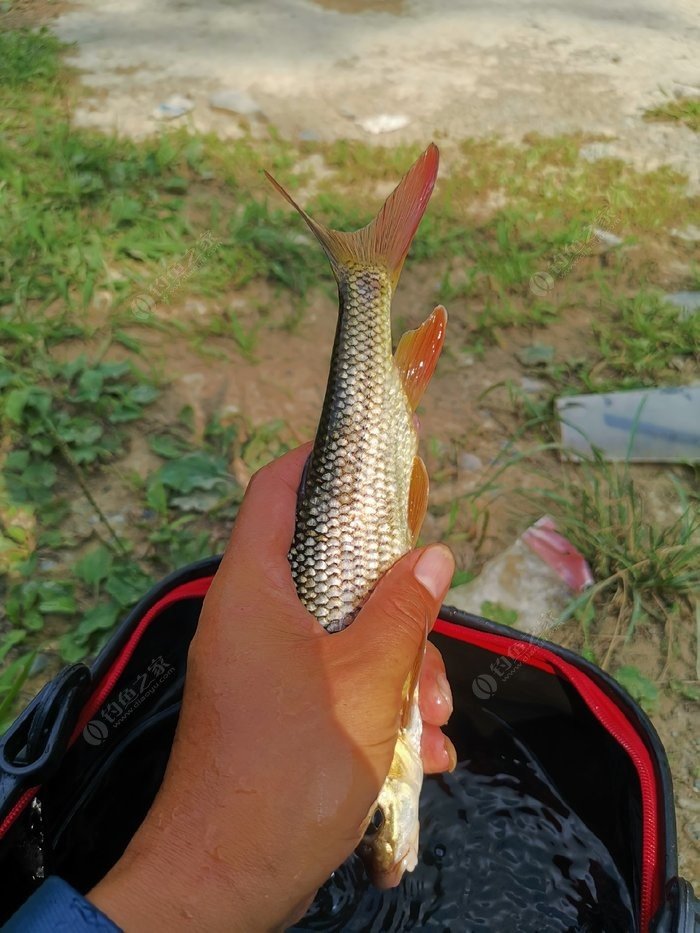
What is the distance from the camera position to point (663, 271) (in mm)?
4152

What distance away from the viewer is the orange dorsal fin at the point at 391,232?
6.82 feet

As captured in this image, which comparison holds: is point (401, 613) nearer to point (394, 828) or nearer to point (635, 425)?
point (394, 828)

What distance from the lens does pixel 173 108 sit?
5223mm

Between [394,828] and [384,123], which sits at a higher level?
[384,123]

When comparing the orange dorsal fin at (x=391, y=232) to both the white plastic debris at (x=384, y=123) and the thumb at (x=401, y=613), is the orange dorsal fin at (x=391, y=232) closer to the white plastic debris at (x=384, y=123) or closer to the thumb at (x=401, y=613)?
the thumb at (x=401, y=613)

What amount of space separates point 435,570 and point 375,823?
621mm

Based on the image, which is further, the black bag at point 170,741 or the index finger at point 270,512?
the index finger at point 270,512

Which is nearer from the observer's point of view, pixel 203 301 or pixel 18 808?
pixel 18 808

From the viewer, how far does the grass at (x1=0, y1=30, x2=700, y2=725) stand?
2.85 meters

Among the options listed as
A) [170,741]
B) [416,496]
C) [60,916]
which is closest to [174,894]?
[60,916]

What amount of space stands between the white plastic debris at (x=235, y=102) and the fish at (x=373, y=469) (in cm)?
367

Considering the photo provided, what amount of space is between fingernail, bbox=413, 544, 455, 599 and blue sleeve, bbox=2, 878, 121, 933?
95 cm

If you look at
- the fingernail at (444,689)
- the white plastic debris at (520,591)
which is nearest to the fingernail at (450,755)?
the fingernail at (444,689)

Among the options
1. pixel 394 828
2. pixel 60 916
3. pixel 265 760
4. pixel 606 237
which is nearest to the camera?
pixel 60 916
